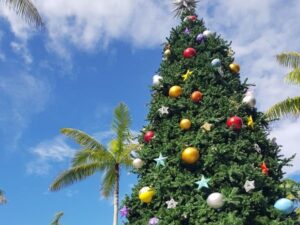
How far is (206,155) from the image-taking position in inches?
335

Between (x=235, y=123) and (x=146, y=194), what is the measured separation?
2386 mm

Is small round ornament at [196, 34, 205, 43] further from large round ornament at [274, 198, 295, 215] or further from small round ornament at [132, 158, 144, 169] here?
large round ornament at [274, 198, 295, 215]

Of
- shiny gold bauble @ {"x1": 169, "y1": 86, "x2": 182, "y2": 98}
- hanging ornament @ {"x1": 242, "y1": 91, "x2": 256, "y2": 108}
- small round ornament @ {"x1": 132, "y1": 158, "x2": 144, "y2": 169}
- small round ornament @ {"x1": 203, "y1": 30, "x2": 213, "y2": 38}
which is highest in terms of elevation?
small round ornament @ {"x1": 203, "y1": 30, "x2": 213, "y2": 38}

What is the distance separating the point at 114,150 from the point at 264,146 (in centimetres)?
1086

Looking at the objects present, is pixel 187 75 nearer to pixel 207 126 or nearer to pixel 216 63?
pixel 216 63

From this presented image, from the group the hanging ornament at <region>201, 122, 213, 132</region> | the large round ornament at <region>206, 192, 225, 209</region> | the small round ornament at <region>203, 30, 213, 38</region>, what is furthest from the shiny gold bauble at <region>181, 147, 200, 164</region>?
the small round ornament at <region>203, 30, 213, 38</region>

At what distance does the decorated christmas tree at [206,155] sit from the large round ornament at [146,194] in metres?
0.02

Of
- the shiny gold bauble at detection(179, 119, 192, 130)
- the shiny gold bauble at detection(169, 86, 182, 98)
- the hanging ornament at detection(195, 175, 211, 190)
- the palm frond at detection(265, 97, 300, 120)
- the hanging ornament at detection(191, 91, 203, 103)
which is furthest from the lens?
the palm frond at detection(265, 97, 300, 120)

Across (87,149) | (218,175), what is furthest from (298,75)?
(87,149)

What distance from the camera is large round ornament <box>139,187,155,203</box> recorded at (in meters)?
8.55

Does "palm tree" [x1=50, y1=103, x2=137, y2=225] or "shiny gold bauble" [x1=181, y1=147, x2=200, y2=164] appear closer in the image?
"shiny gold bauble" [x1=181, y1=147, x2=200, y2=164]

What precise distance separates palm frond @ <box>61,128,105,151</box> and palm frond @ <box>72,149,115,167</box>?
228 mm

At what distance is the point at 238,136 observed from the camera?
8906 millimetres

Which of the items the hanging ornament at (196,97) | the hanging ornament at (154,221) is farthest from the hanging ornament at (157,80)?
the hanging ornament at (154,221)
